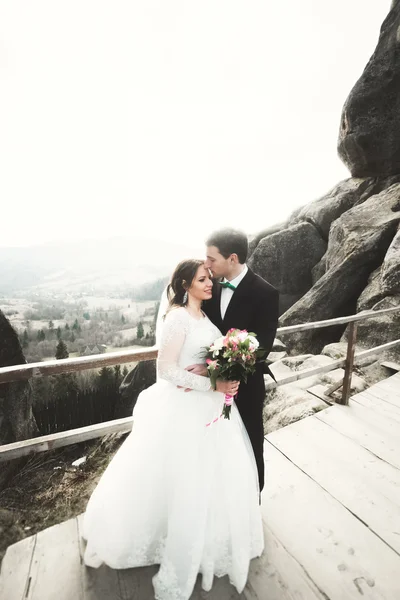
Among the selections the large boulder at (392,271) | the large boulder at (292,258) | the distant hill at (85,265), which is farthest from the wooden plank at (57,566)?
the distant hill at (85,265)

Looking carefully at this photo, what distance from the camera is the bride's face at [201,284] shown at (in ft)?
6.81

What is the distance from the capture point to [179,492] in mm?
1912

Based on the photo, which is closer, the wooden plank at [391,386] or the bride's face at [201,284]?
the bride's face at [201,284]

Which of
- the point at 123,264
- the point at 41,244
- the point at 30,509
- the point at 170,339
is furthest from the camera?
the point at 41,244

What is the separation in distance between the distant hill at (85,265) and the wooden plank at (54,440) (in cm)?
5450

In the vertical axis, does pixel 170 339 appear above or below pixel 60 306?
above

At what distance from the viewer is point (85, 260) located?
102 metres

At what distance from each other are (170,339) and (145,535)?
4.37 feet

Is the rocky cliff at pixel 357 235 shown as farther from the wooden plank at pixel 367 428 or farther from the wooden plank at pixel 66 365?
the wooden plank at pixel 66 365

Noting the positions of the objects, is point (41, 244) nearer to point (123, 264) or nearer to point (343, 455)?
point (123, 264)

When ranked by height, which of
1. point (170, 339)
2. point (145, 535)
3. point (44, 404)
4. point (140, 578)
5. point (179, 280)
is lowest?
point (44, 404)

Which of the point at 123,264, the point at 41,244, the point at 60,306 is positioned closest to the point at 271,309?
the point at 60,306

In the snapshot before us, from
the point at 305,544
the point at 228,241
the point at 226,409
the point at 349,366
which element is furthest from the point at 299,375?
the point at 228,241

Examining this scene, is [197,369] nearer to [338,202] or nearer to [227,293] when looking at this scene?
[227,293]
